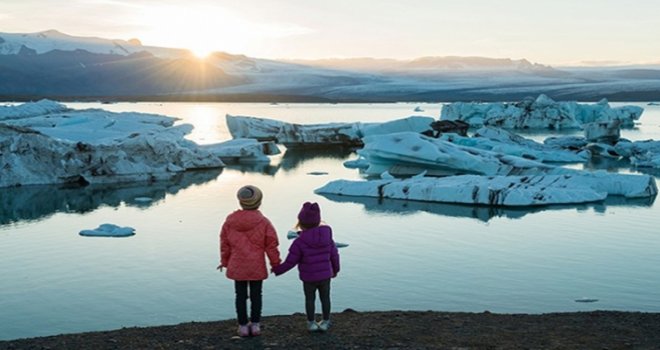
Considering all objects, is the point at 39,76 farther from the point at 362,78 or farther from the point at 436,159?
the point at 436,159

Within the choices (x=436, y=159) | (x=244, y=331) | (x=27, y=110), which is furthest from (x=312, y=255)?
(x=27, y=110)

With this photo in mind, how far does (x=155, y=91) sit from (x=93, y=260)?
3651 inches

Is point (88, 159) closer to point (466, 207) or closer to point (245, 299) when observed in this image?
point (466, 207)

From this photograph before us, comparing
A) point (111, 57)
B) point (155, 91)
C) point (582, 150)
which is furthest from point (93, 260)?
point (111, 57)

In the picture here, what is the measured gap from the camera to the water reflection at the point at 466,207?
12.4 metres

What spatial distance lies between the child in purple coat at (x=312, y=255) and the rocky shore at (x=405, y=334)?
0.32 meters

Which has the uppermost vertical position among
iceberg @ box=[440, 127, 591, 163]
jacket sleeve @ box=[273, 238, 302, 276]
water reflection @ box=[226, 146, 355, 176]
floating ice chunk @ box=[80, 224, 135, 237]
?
jacket sleeve @ box=[273, 238, 302, 276]

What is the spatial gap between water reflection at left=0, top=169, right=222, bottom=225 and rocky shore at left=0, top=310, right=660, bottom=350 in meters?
7.51

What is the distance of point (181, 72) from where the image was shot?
105 metres

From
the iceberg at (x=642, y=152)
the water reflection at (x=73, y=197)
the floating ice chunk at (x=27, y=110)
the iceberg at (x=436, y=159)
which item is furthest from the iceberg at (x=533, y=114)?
the water reflection at (x=73, y=197)

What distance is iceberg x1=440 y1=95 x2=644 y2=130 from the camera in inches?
1510

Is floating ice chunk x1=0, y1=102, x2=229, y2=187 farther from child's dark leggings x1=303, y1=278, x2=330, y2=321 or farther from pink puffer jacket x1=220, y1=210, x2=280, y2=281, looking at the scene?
child's dark leggings x1=303, y1=278, x2=330, y2=321

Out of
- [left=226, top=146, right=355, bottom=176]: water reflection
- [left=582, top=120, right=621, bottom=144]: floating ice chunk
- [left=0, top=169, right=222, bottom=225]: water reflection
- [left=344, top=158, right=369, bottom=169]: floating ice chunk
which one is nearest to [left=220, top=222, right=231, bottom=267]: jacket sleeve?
[left=0, top=169, right=222, bottom=225]: water reflection

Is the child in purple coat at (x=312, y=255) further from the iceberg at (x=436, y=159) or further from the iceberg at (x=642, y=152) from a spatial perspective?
the iceberg at (x=642, y=152)
